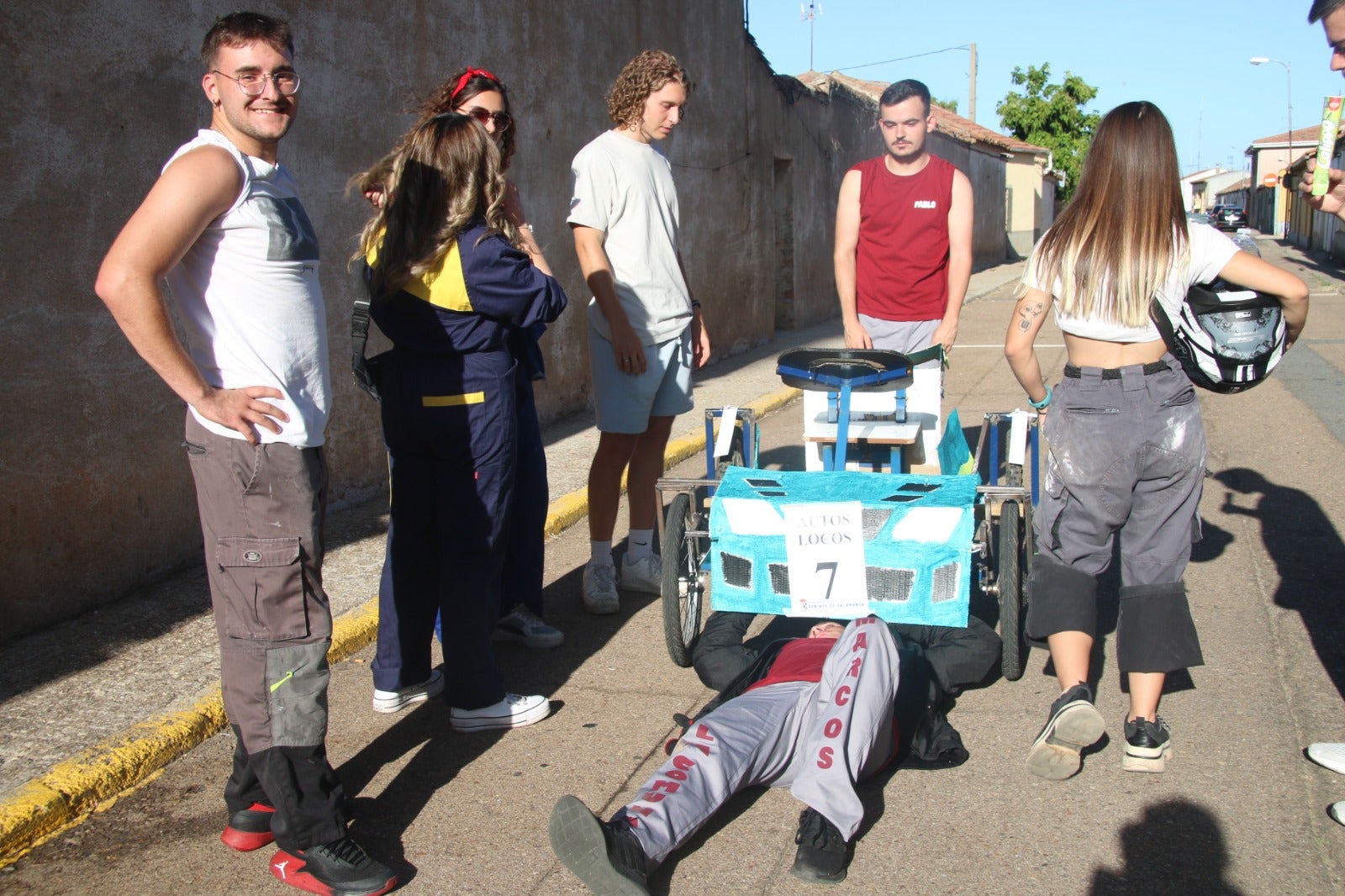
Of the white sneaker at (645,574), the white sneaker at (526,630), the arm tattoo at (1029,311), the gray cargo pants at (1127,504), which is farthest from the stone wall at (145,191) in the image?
the gray cargo pants at (1127,504)

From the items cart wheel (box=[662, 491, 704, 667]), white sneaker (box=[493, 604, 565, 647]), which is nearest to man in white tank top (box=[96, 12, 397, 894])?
cart wheel (box=[662, 491, 704, 667])

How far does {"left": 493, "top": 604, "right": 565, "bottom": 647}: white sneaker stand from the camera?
4363 mm

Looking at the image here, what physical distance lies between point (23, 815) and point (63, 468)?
1797mm

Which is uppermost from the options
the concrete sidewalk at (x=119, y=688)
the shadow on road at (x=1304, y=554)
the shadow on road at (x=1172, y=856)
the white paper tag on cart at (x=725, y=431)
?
the white paper tag on cart at (x=725, y=431)

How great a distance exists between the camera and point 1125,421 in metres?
3.21

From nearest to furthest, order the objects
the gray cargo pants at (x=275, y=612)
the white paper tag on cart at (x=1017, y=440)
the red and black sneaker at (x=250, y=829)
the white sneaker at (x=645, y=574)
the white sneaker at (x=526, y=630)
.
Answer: the gray cargo pants at (x=275, y=612) < the red and black sneaker at (x=250, y=829) < the white sneaker at (x=526, y=630) < the white paper tag on cart at (x=1017, y=440) < the white sneaker at (x=645, y=574)

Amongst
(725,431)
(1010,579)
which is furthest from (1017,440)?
(725,431)

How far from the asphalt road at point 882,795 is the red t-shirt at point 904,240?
4.96ft

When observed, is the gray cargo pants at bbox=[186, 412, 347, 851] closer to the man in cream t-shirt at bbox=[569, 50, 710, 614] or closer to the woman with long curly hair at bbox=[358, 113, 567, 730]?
the woman with long curly hair at bbox=[358, 113, 567, 730]

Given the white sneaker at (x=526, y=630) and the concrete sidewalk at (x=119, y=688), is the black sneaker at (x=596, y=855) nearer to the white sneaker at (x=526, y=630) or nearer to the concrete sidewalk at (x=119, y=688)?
the concrete sidewalk at (x=119, y=688)

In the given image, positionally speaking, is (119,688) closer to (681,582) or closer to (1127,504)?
(681,582)

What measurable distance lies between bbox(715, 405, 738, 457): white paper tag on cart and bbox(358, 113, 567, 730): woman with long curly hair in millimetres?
1264

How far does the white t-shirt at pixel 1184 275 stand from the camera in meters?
3.16

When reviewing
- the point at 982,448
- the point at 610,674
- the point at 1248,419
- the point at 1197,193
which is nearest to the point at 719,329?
the point at 1248,419
